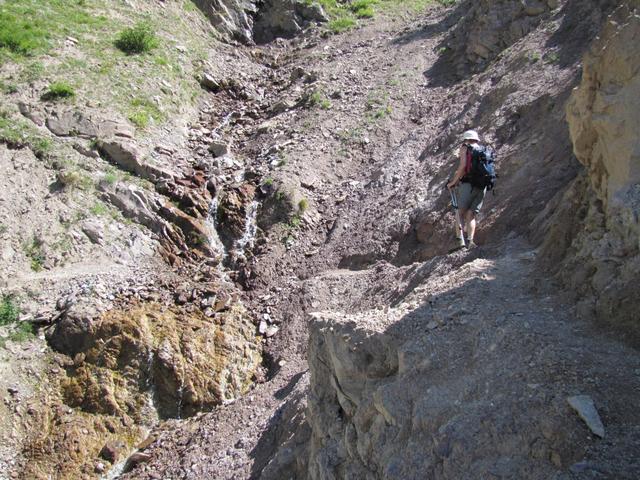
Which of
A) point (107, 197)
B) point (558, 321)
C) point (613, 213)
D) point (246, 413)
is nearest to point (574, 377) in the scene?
point (558, 321)

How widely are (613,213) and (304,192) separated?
35.6ft

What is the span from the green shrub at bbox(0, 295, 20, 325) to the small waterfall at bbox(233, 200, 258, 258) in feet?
16.9

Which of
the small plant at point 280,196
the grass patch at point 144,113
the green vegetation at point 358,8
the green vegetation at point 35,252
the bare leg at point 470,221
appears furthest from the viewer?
the green vegetation at point 358,8

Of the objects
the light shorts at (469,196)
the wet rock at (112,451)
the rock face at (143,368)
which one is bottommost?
the wet rock at (112,451)

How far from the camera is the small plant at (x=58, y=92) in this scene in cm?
1725

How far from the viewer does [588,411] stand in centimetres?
496

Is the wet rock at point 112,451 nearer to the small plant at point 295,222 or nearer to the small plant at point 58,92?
the small plant at point 295,222

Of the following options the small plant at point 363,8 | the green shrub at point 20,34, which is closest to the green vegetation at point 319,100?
the green shrub at point 20,34

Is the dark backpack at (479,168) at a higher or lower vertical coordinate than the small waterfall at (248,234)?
higher

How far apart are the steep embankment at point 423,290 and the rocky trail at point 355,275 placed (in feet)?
0.11

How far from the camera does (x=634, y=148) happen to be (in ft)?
20.6

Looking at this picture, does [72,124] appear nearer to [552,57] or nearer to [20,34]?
[20,34]

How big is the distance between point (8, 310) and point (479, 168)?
382 inches

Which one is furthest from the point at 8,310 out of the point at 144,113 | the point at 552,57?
the point at 552,57
